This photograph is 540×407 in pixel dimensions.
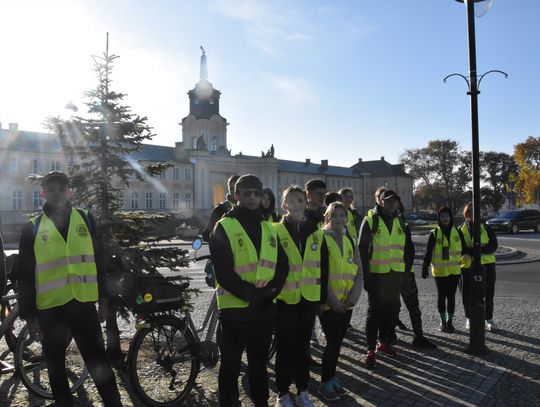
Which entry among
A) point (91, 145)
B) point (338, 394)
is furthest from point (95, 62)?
point (338, 394)

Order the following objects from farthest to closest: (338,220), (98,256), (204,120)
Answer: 1. (204,120)
2. (338,220)
3. (98,256)

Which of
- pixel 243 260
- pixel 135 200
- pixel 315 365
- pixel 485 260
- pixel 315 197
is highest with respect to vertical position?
pixel 135 200

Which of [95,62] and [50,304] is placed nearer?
[50,304]

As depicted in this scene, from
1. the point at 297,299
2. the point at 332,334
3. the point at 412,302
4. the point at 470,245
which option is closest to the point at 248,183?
the point at 297,299

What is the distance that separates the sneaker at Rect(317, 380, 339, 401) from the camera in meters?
4.70

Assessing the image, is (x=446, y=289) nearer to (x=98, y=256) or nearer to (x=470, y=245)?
(x=470, y=245)

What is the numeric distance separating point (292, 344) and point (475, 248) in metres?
3.38

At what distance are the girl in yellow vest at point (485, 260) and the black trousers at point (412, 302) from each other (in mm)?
1328

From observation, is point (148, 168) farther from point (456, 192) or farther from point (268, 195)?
point (456, 192)

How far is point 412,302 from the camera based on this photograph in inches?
270

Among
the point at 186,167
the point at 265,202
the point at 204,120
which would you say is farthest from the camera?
the point at 204,120

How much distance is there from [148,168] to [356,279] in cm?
338

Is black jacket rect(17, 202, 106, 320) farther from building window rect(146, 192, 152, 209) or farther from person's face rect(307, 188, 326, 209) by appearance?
building window rect(146, 192, 152, 209)

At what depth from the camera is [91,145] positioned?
6520mm
